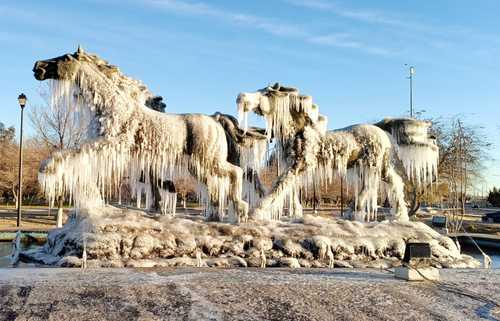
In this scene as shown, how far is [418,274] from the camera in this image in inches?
304

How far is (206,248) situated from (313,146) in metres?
4.67

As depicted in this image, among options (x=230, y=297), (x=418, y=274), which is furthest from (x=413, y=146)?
(x=230, y=297)

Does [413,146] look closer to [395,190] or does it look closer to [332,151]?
[395,190]

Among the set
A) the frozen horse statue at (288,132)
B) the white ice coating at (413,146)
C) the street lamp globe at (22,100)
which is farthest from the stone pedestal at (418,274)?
the street lamp globe at (22,100)

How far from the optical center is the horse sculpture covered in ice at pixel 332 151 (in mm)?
13539

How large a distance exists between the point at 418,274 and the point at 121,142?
7.09 meters

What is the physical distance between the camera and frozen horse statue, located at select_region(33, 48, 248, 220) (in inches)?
441

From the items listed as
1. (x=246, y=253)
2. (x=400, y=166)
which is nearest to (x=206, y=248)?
(x=246, y=253)

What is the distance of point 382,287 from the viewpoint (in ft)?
23.1

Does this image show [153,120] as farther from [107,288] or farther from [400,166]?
[400,166]

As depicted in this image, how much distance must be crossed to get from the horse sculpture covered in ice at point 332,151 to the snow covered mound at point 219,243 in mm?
1504

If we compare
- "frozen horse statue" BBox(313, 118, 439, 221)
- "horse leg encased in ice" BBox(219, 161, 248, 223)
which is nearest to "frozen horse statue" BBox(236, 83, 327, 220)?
"frozen horse statue" BBox(313, 118, 439, 221)

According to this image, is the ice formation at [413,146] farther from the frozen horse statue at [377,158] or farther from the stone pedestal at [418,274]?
the stone pedestal at [418,274]

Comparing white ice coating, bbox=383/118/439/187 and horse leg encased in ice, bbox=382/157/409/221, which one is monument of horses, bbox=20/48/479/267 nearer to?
horse leg encased in ice, bbox=382/157/409/221
